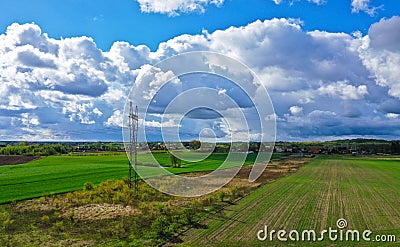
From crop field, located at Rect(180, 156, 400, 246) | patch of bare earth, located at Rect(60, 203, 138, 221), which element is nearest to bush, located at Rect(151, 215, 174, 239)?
crop field, located at Rect(180, 156, 400, 246)

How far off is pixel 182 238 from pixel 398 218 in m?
13.6

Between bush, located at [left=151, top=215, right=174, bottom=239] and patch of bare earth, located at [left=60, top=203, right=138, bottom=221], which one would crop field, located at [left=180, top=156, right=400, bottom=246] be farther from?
patch of bare earth, located at [left=60, top=203, right=138, bottom=221]

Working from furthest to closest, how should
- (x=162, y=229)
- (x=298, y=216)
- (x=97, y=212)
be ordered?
(x=97, y=212), (x=298, y=216), (x=162, y=229)

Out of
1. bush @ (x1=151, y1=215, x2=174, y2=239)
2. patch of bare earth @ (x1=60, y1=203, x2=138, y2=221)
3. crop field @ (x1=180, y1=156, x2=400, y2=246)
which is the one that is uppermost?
crop field @ (x1=180, y1=156, x2=400, y2=246)

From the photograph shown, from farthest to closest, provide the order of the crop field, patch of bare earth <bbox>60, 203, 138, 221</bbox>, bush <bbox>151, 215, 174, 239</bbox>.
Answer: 1. patch of bare earth <bbox>60, 203, 138, 221</bbox>
2. bush <bbox>151, 215, 174, 239</bbox>
3. the crop field

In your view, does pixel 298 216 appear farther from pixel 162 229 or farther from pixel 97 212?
pixel 97 212

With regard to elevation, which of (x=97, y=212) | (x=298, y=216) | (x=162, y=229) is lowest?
(x=97, y=212)

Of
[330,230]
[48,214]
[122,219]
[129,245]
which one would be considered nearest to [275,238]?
[330,230]

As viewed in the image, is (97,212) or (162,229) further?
(97,212)

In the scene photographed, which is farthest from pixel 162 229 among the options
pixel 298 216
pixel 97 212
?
pixel 298 216

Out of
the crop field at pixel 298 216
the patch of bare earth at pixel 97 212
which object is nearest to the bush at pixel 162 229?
the crop field at pixel 298 216

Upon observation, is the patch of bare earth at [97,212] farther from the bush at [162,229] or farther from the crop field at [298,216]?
the crop field at [298,216]

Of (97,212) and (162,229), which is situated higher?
(162,229)

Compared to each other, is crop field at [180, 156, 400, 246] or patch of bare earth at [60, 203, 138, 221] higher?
crop field at [180, 156, 400, 246]
